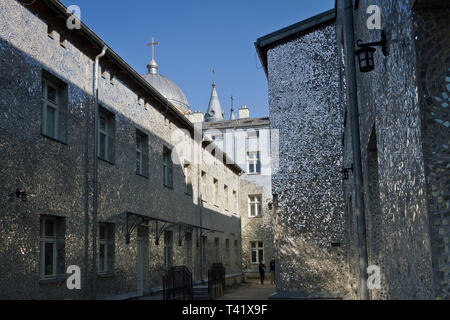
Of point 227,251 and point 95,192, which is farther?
point 227,251

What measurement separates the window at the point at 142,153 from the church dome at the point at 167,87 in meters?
22.2

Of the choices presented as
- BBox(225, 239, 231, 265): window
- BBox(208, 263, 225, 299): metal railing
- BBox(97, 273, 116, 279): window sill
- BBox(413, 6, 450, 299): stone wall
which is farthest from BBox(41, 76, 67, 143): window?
BBox(225, 239, 231, 265): window

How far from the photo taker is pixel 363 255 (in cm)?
627

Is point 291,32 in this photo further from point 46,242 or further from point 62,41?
point 46,242

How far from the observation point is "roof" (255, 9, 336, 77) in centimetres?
1556

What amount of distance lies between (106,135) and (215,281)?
26.5 feet

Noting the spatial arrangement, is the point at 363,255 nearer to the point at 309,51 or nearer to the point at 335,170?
the point at 335,170

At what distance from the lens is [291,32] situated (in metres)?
16.3

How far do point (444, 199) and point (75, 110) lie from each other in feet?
35.0

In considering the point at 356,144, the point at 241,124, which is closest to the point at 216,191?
the point at 241,124

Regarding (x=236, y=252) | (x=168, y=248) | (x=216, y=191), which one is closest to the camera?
(x=168, y=248)

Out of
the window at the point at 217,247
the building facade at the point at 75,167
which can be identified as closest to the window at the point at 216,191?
the window at the point at 217,247

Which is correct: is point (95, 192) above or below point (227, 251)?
above
